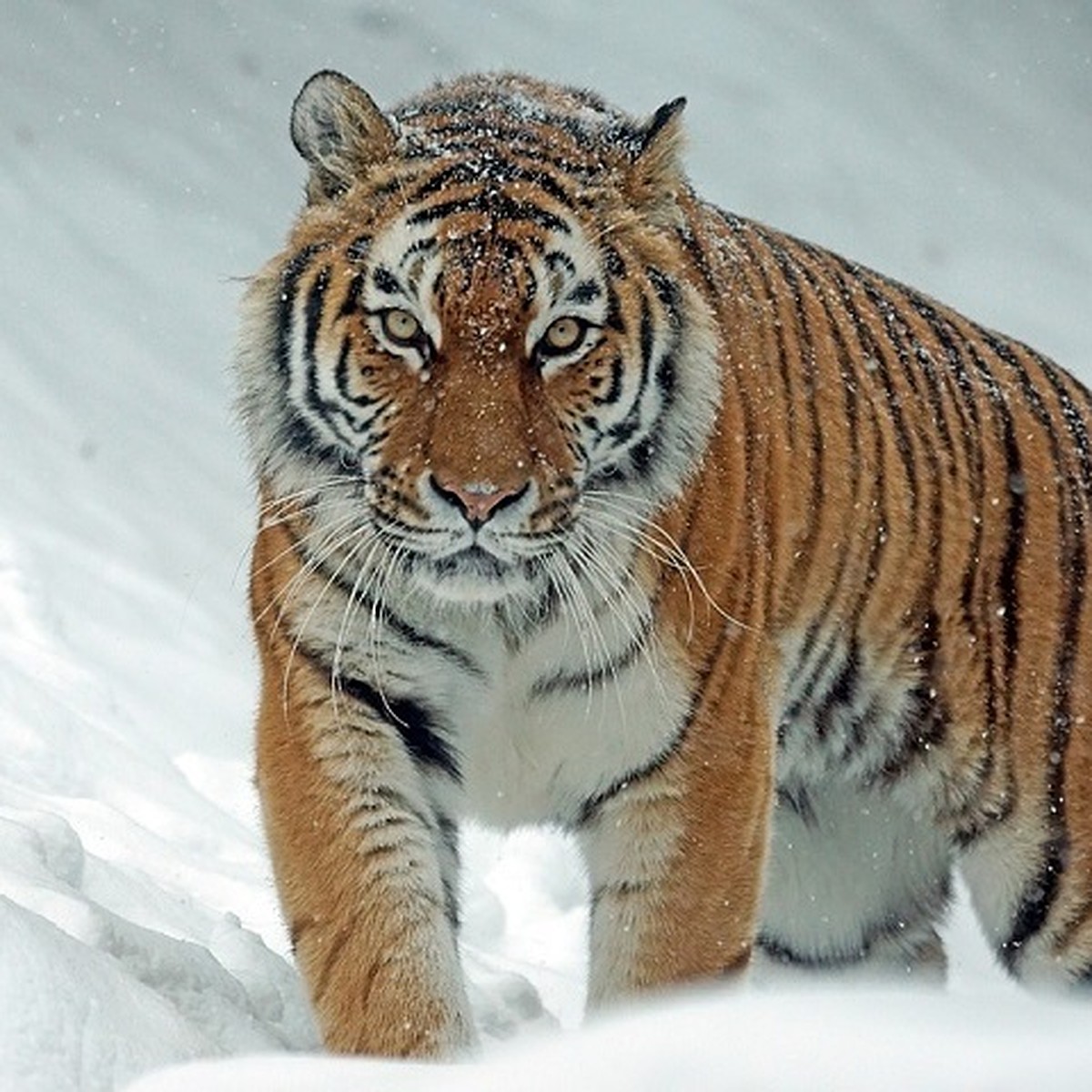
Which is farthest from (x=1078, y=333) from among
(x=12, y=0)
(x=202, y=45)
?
(x=12, y=0)

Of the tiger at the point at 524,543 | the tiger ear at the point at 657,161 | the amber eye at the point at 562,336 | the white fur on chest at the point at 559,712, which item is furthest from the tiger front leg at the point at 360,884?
the tiger ear at the point at 657,161

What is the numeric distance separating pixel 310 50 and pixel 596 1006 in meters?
7.36

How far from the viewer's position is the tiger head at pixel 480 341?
10.1ft

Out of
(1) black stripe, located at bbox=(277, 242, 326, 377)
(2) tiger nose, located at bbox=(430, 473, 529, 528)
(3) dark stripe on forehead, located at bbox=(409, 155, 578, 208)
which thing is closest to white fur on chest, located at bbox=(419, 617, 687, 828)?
(2) tiger nose, located at bbox=(430, 473, 529, 528)

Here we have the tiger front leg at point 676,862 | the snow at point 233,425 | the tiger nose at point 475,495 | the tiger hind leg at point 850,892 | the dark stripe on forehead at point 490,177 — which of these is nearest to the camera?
the snow at point 233,425

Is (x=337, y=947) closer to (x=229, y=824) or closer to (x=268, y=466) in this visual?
(x=268, y=466)

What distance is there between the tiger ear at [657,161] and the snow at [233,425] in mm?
1076

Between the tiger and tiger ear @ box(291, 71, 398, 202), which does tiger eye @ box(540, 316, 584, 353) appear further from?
tiger ear @ box(291, 71, 398, 202)

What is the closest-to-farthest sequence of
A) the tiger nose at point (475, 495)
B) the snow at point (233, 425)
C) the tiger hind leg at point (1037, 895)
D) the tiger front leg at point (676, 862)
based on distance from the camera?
the snow at point (233, 425), the tiger nose at point (475, 495), the tiger front leg at point (676, 862), the tiger hind leg at point (1037, 895)

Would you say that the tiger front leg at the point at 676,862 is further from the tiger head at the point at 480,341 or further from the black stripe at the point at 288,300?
the black stripe at the point at 288,300

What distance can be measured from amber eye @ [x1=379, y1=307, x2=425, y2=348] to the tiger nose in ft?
0.67

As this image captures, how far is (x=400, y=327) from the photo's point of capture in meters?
Answer: 3.16

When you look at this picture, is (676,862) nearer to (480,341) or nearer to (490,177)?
(480,341)

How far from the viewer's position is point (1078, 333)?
974 cm
